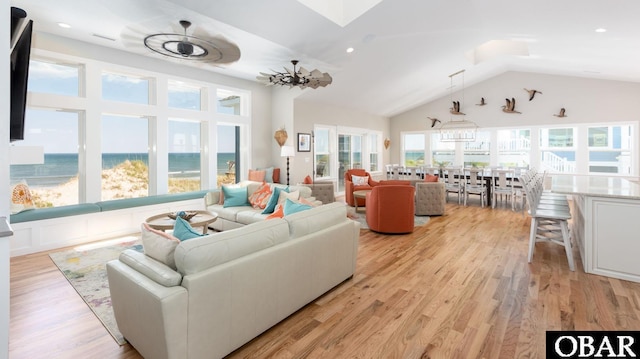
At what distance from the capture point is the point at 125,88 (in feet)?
19.6

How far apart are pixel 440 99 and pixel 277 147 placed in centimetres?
630

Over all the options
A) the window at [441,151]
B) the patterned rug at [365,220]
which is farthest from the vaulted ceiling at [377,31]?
the window at [441,151]

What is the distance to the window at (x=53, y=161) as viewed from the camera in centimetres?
502

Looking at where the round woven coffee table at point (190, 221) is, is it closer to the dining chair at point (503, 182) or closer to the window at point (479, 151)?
the dining chair at point (503, 182)

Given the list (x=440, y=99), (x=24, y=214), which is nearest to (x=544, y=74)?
(x=440, y=99)

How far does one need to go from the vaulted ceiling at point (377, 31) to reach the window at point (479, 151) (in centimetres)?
282

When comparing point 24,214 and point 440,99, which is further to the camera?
point 440,99

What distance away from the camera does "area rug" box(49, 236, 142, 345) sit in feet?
8.88

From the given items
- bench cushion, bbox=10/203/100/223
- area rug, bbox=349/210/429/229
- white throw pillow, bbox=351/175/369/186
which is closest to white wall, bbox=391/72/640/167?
white throw pillow, bbox=351/175/369/186

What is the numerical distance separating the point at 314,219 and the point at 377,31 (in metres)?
3.86

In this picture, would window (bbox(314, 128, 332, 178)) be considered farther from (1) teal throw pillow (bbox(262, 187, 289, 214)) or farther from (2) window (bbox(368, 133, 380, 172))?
(1) teal throw pillow (bbox(262, 187, 289, 214))

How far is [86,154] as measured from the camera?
17.7 ft

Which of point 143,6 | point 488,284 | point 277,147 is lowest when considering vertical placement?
point 488,284

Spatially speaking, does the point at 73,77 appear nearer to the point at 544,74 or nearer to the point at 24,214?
the point at 24,214
